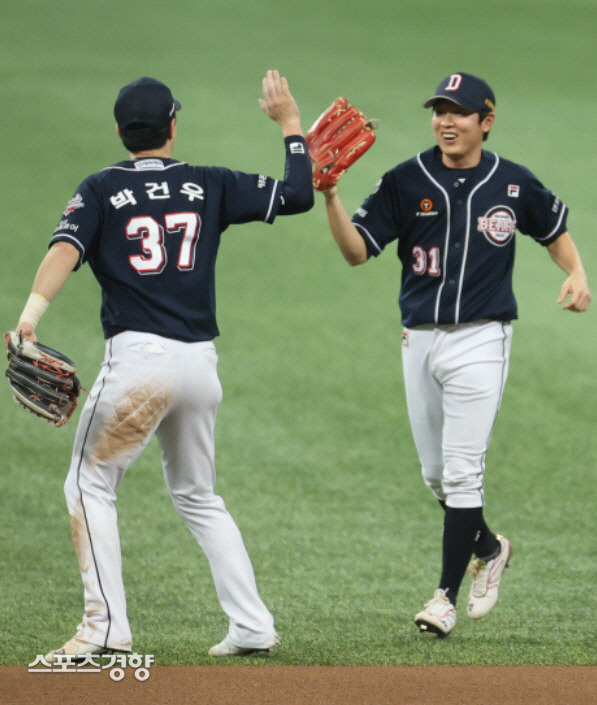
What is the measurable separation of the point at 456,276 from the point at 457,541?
→ 1.07m

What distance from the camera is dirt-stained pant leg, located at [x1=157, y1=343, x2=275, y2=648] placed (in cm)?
378

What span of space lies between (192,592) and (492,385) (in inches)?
78.2

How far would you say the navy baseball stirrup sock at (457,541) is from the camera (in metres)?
4.38

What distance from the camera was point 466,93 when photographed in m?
Answer: 4.43

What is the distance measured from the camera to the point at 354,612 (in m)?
5.03

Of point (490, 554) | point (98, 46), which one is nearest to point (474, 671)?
point (490, 554)

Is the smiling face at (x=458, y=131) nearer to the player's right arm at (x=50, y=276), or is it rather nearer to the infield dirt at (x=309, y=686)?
the player's right arm at (x=50, y=276)

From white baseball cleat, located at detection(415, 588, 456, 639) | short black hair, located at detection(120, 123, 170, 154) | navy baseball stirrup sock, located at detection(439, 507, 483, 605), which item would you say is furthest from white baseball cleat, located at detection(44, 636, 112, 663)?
short black hair, located at detection(120, 123, 170, 154)

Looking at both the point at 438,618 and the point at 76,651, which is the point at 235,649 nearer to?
the point at 76,651

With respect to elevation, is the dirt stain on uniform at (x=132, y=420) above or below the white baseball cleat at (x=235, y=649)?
above

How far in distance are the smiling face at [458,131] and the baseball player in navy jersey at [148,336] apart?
93 centimetres

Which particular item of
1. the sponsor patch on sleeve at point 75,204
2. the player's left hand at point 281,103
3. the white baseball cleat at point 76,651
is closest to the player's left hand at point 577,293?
the player's left hand at point 281,103

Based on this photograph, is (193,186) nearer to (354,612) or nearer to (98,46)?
(354,612)

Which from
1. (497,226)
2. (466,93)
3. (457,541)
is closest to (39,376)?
(457,541)
